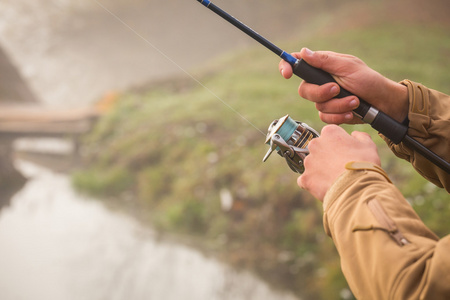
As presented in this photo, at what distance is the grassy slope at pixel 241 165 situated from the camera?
8.78ft

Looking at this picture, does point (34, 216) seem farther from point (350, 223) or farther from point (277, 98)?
point (350, 223)

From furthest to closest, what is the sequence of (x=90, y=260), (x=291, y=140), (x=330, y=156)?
(x=90, y=260) < (x=291, y=140) < (x=330, y=156)

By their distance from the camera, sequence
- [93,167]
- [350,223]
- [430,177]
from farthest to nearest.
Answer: [93,167]
[430,177]
[350,223]

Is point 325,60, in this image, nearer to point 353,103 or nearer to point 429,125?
point 353,103

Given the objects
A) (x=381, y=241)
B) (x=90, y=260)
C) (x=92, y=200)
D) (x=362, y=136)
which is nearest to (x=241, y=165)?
(x=92, y=200)

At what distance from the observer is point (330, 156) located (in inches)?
32.2

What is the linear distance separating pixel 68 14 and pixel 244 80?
165 centimetres

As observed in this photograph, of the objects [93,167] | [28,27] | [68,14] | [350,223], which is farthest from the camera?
[68,14]

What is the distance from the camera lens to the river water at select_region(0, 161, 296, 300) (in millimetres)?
2490

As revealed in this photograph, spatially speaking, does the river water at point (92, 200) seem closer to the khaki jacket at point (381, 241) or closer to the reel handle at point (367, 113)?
the reel handle at point (367, 113)

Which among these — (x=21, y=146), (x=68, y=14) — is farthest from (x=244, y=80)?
(x=21, y=146)

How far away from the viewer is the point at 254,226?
9.32 feet

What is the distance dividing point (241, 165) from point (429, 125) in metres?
2.06

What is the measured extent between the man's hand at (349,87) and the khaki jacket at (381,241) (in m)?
0.37
